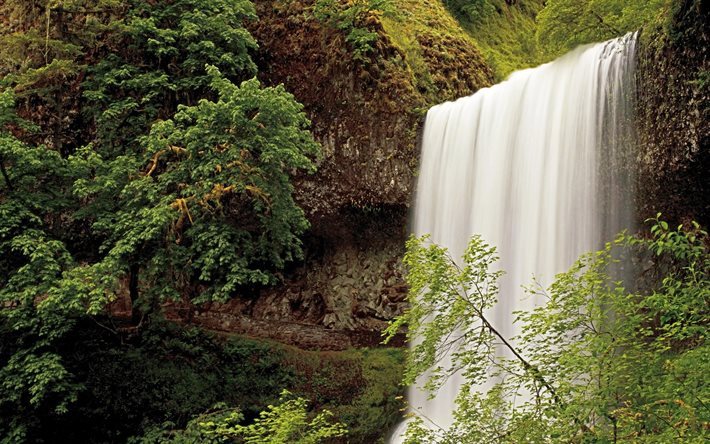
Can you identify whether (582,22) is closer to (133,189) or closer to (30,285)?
(133,189)

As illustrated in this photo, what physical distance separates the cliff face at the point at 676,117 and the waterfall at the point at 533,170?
0.34 m

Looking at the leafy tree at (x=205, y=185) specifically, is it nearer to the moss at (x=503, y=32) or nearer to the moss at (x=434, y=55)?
the moss at (x=434, y=55)

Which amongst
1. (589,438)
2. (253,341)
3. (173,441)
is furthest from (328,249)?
(589,438)

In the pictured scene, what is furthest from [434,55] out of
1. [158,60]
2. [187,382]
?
[187,382]

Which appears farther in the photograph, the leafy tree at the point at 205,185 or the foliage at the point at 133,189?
the leafy tree at the point at 205,185

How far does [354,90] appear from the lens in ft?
50.8

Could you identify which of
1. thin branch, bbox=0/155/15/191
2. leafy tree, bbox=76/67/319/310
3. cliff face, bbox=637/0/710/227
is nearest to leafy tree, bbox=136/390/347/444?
leafy tree, bbox=76/67/319/310

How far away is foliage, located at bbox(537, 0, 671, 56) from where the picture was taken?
578 inches

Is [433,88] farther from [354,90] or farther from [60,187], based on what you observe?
[60,187]

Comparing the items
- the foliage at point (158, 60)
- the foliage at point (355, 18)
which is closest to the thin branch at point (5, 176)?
the foliage at point (158, 60)

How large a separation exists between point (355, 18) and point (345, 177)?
451 cm

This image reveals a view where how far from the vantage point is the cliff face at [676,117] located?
922 centimetres

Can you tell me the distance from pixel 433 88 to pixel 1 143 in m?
10.8

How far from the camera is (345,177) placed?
1534 cm
